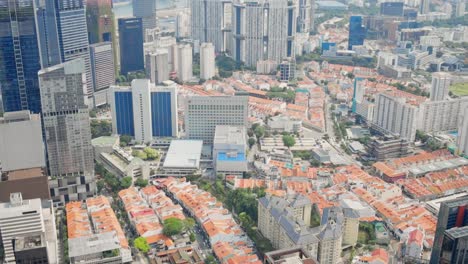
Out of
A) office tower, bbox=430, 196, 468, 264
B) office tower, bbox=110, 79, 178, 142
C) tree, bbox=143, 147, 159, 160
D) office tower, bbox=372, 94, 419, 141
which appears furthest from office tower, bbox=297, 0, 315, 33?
office tower, bbox=430, 196, 468, 264

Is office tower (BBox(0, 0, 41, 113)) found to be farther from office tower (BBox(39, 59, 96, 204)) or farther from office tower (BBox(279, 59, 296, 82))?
office tower (BBox(279, 59, 296, 82))

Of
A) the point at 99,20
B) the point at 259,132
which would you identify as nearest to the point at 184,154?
the point at 259,132

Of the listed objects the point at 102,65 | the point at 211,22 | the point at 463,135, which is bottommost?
the point at 463,135

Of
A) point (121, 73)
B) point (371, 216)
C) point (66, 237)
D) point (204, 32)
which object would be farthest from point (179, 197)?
point (204, 32)

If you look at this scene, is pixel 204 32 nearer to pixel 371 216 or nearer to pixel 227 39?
pixel 227 39

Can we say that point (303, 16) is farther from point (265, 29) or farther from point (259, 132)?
point (259, 132)

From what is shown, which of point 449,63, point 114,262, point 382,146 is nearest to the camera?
point 114,262
